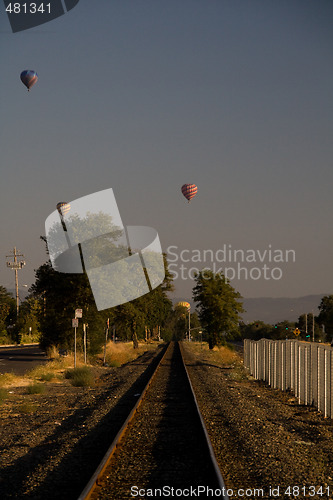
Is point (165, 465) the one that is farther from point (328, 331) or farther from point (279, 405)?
point (328, 331)

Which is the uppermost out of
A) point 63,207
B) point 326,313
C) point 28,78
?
point 28,78

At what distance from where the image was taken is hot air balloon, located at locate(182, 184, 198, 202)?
216 feet

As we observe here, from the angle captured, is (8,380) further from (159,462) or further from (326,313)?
(326,313)

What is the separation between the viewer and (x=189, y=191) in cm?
6606

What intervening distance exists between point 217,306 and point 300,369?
1795 inches

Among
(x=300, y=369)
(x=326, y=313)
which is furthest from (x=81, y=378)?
(x=326, y=313)

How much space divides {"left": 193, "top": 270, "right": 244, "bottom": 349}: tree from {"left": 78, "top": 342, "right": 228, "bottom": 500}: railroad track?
5057 centimetres

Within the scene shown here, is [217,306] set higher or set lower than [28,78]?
lower

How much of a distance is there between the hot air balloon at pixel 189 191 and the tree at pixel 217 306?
29.8ft

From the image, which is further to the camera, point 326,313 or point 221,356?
point 326,313

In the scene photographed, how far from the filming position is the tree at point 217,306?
66.0 metres

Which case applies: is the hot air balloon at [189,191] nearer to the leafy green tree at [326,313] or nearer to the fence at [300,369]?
the fence at [300,369]

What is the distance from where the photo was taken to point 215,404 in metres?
17.8

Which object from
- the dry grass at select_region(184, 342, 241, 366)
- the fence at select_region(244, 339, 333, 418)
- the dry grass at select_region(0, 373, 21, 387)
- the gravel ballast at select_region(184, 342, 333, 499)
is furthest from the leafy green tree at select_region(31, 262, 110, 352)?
the gravel ballast at select_region(184, 342, 333, 499)
